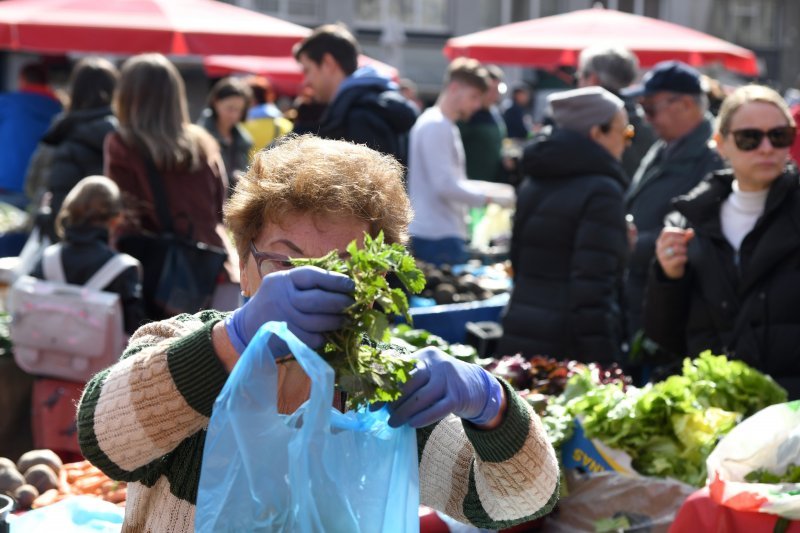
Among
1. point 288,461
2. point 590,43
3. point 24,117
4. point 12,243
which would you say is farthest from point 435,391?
point 590,43

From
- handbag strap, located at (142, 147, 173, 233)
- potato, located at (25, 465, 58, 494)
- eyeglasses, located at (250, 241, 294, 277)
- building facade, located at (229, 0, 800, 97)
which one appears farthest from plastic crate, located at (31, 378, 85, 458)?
building facade, located at (229, 0, 800, 97)

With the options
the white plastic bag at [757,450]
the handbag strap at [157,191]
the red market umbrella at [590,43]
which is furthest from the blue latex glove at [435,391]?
A: the red market umbrella at [590,43]

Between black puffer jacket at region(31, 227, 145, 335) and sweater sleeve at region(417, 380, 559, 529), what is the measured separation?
2.95m

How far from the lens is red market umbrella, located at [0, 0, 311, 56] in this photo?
287 inches

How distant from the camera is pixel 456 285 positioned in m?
6.54

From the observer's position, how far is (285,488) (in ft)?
5.51

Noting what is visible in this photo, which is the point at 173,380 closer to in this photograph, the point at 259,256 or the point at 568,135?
the point at 259,256

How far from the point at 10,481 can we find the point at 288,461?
2.21m

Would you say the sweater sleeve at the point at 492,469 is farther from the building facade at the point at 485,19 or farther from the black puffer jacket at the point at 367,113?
the building facade at the point at 485,19

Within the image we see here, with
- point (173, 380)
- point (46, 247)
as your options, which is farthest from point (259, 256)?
point (46, 247)

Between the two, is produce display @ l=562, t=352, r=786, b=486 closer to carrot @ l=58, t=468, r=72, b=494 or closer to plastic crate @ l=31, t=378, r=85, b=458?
carrot @ l=58, t=468, r=72, b=494

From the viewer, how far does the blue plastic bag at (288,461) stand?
1610 mm

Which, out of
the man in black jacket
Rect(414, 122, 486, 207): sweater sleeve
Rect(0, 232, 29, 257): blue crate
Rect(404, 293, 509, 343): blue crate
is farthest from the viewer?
Rect(0, 232, 29, 257): blue crate

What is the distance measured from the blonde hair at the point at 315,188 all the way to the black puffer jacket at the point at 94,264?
2.90 meters
